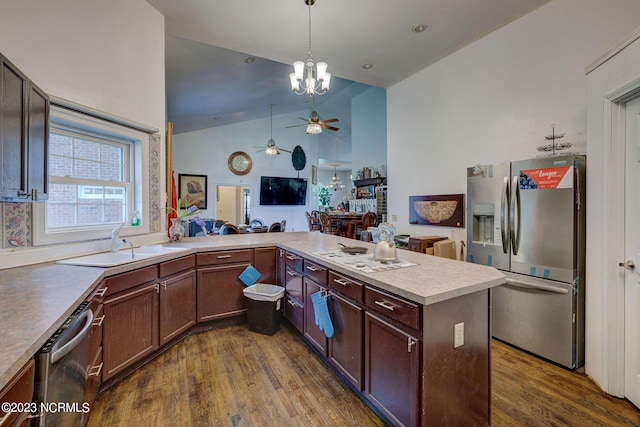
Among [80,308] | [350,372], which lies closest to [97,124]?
[80,308]

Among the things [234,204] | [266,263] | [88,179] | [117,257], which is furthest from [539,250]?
[234,204]

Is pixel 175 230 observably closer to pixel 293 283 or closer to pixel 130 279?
pixel 130 279

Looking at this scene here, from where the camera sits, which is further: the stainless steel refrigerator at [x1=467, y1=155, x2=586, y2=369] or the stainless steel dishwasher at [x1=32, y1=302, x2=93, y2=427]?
the stainless steel refrigerator at [x1=467, y1=155, x2=586, y2=369]

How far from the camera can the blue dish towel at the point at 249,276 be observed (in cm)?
286

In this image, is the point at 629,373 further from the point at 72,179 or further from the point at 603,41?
the point at 72,179

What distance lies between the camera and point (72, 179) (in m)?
2.30

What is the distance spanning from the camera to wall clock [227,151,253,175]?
837cm

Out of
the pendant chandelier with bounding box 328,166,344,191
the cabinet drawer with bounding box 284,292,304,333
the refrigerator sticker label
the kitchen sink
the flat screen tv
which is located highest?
the pendant chandelier with bounding box 328,166,344,191

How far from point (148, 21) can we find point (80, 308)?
9.32 ft

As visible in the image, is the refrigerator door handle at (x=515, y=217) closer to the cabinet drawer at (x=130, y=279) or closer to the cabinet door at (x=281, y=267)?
the cabinet door at (x=281, y=267)

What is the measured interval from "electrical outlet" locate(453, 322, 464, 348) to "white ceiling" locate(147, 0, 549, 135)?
9.60ft

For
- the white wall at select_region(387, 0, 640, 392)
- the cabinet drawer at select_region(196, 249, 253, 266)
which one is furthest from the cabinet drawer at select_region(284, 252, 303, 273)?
the white wall at select_region(387, 0, 640, 392)

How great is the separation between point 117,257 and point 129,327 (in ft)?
1.93

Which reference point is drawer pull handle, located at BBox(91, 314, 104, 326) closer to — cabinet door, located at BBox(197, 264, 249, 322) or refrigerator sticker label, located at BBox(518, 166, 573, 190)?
cabinet door, located at BBox(197, 264, 249, 322)
